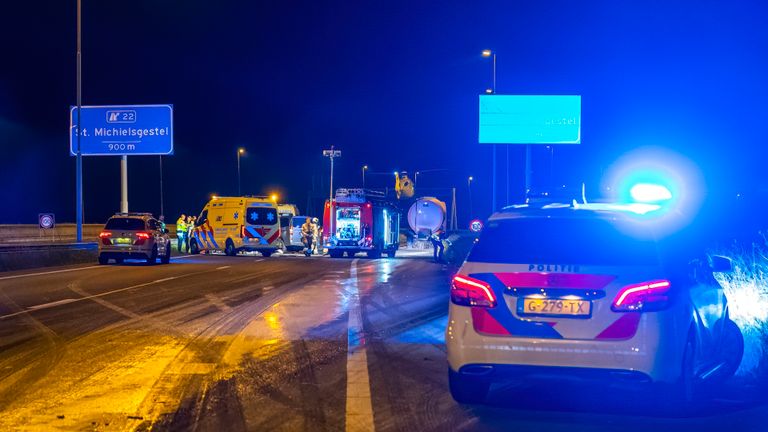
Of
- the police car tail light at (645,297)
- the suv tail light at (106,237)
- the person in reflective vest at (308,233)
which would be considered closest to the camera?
the police car tail light at (645,297)

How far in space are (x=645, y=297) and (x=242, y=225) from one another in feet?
102

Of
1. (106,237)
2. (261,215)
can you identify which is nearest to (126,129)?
(261,215)

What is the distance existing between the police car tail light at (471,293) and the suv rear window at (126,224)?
21161mm

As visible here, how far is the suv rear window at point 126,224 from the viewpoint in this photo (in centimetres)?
2564

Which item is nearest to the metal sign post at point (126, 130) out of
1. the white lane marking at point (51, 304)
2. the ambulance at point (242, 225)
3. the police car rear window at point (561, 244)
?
the ambulance at point (242, 225)

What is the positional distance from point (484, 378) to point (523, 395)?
115 centimetres

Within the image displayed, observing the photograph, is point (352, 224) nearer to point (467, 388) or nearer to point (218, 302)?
point (218, 302)

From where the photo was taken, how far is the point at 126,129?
3328cm

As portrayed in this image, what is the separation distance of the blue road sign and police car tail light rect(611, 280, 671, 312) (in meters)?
29.9

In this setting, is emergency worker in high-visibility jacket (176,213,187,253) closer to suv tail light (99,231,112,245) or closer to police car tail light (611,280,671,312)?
suv tail light (99,231,112,245)

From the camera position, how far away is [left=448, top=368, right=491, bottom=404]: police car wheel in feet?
21.1

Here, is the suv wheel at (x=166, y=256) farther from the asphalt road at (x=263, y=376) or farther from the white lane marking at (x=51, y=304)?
the white lane marking at (x=51, y=304)

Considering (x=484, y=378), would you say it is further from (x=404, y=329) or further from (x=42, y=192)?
(x=42, y=192)

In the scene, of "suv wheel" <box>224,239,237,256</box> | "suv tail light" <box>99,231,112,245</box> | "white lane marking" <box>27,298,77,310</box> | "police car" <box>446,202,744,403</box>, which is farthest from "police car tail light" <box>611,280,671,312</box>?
"suv wheel" <box>224,239,237,256</box>
